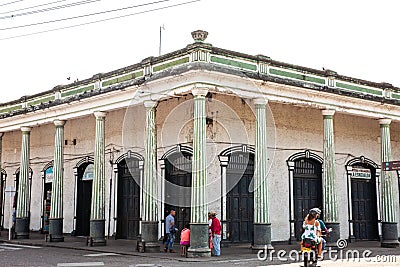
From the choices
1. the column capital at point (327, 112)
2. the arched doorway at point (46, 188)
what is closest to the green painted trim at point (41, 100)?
the arched doorway at point (46, 188)

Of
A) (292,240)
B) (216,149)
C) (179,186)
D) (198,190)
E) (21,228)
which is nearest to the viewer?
(198,190)

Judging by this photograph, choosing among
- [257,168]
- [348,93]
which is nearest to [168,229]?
[257,168]

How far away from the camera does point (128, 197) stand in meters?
22.0

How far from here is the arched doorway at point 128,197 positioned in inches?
850

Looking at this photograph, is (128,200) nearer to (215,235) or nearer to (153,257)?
(153,257)

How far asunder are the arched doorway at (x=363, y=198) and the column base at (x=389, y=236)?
2.33 m

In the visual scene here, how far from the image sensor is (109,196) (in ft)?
73.9

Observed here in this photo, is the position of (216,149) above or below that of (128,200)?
above

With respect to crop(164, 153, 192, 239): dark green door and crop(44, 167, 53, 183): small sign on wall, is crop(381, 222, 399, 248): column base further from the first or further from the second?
crop(44, 167, 53, 183): small sign on wall

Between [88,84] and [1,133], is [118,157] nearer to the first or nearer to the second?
[88,84]

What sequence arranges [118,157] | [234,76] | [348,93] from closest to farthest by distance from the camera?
[234,76] < [348,93] < [118,157]

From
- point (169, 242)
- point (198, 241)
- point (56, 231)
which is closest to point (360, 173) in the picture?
point (169, 242)

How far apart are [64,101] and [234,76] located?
25.9ft

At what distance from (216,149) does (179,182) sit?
1.90 metres
